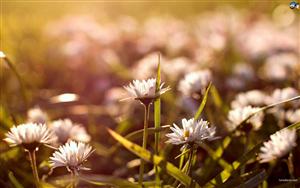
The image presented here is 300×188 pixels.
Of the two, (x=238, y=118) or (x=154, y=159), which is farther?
(x=238, y=118)

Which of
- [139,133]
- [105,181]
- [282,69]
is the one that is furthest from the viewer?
[282,69]

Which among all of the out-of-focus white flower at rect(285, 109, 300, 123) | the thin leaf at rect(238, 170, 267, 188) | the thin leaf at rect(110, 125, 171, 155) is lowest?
the thin leaf at rect(238, 170, 267, 188)

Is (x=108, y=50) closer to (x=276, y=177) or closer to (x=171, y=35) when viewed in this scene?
(x=171, y=35)

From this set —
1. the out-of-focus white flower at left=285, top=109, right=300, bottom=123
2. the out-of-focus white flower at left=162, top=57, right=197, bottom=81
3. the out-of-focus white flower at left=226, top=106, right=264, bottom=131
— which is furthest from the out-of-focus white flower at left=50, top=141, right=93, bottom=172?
the out-of-focus white flower at left=162, top=57, right=197, bottom=81

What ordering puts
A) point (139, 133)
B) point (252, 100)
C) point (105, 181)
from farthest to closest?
1. point (252, 100)
2. point (139, 133)
3. point (105, 181)

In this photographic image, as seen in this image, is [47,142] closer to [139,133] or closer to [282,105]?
[139,133]

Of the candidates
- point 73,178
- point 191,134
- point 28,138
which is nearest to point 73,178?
point 73,178

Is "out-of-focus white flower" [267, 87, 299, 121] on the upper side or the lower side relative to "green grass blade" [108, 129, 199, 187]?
upper

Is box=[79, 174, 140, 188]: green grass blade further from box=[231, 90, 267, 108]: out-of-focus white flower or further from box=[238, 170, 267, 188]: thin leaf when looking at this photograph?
box=[231, 90, 267, 108]: out-of-focus white flower

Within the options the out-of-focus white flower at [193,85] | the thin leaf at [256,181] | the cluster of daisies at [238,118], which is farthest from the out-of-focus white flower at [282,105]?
the thin leaf at [256,181]
